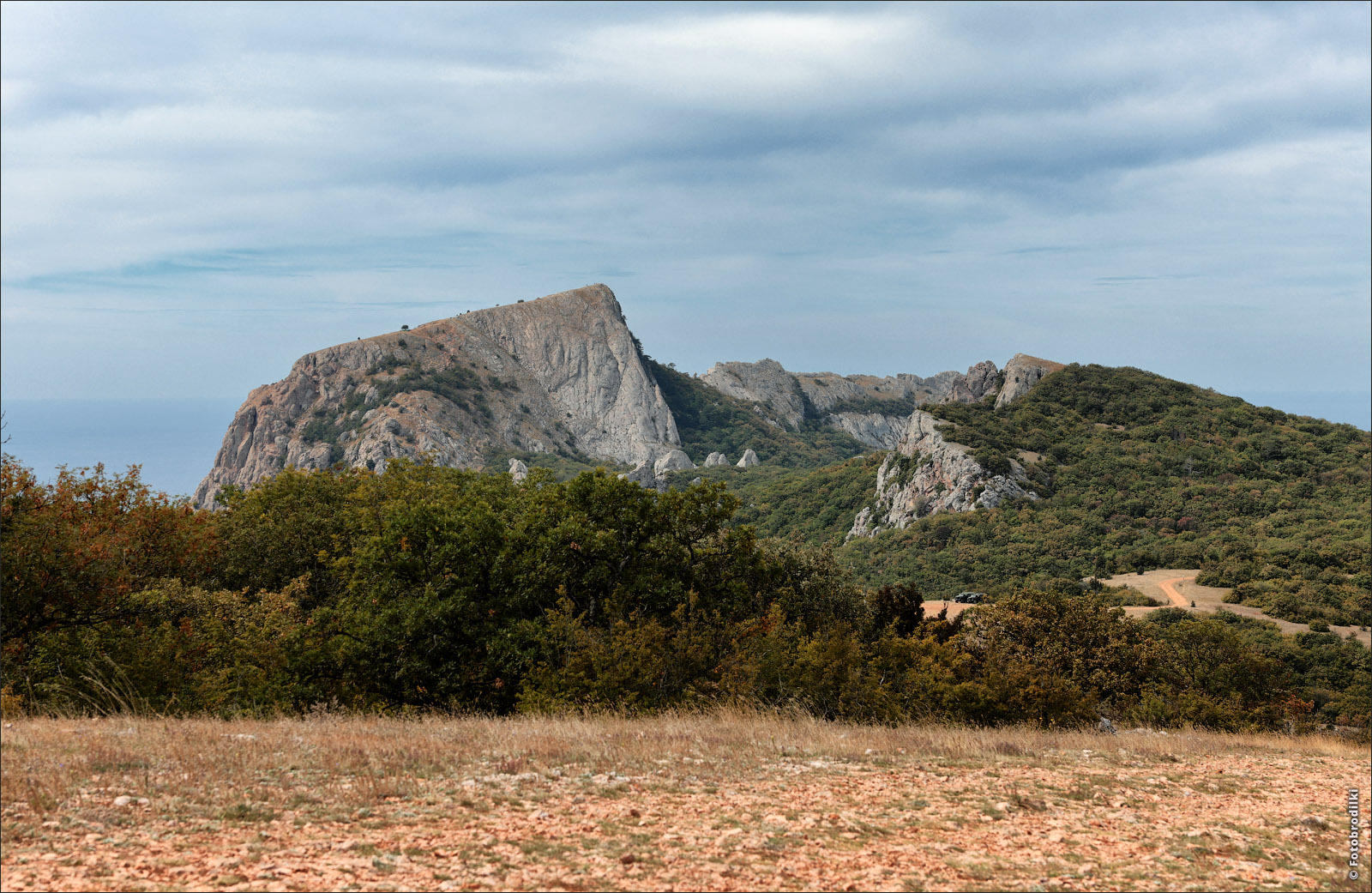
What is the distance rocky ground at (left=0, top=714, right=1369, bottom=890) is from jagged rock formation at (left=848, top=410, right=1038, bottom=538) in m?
113

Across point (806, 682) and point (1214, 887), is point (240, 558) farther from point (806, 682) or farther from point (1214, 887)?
point (1214, 887)

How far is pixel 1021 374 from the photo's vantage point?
173m

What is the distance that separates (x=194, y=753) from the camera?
10055mm

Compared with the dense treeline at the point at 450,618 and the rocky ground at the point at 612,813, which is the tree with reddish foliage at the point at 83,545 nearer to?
the dense treeline at the point at 450,618

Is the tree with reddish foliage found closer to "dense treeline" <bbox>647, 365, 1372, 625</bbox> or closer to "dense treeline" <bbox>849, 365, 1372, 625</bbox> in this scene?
"dense treeline" <bbox>647, 365, 1372, 625</bbox>

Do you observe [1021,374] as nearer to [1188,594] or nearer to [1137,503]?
[1137,503]

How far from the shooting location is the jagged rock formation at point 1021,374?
168750mm

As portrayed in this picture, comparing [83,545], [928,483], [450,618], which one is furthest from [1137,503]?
[83,545]

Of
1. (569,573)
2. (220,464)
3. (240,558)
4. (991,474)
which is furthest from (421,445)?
(569,573)

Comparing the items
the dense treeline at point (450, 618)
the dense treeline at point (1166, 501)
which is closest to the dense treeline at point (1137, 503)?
the dense treeline at point (1166, 501)

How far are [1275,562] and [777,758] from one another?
336 ft

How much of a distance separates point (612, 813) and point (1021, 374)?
595ft

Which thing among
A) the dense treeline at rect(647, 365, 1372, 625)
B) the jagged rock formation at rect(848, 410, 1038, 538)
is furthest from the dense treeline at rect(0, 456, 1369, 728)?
the jagged rock formation at rect(848, 410, 1038, 538)

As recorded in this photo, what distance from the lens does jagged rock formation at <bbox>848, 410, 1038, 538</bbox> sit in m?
122
